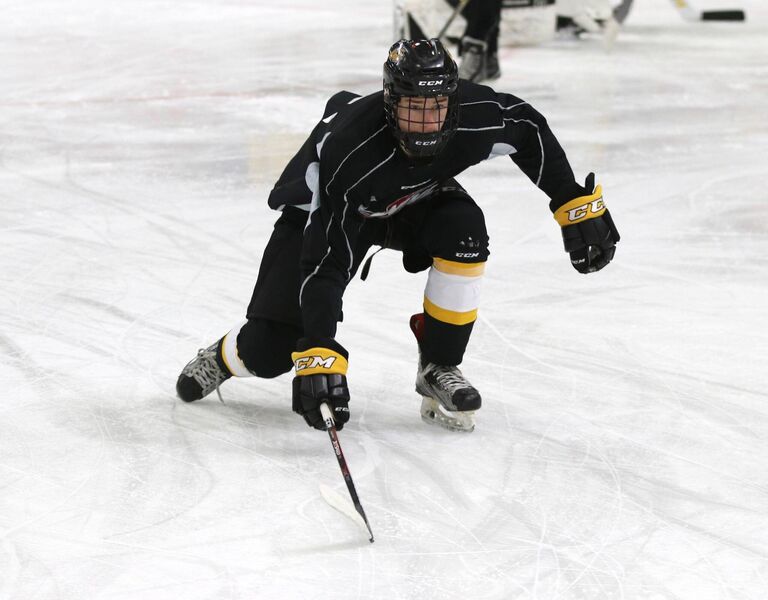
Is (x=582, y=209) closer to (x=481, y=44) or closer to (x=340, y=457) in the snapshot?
(x=340, y=457)

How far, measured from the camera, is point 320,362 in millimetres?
2092

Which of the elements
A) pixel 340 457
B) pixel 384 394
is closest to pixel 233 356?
pixel 384 394

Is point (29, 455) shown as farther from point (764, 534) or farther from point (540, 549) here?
point (764, 534)

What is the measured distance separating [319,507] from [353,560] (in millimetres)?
200

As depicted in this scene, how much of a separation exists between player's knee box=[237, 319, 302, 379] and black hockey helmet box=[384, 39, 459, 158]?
0.48 meters

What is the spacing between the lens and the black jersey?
7.18ft

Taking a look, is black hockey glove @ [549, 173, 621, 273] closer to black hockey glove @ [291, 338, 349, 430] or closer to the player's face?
the player's face

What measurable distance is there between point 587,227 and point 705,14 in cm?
725

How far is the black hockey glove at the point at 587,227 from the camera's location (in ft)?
7.79

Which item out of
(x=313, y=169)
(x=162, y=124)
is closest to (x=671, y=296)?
(x=313, y=169)

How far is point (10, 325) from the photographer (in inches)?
117

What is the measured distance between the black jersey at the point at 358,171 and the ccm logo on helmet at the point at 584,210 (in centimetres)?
18

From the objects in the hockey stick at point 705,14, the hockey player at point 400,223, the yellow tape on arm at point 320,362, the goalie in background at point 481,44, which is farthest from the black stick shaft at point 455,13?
the yellow tape on arm at point 320,362

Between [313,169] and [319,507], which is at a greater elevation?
[313,169]
